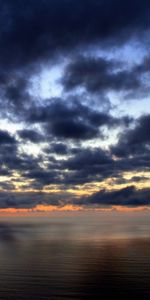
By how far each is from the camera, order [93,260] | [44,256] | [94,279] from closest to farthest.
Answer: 1. [94,279]
2. [93,260]
3. [44,256]

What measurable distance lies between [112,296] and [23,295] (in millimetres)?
12221

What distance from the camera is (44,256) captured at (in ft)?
295

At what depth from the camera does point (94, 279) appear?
2315 inches

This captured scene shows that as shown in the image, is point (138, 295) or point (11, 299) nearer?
point (11, 299)

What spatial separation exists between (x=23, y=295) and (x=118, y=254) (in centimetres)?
4780

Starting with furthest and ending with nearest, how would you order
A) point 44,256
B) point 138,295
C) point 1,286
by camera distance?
point 44,256, point 1,286, point 138,295

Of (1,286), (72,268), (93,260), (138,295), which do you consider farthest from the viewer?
(93,260)

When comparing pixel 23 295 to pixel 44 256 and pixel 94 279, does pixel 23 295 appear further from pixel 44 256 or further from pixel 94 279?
pixel 44 256

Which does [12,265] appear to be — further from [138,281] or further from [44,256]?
[138,281]

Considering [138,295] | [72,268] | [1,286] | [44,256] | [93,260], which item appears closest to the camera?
[138,295]

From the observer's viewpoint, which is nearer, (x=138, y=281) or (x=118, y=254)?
(x=138, y=281)

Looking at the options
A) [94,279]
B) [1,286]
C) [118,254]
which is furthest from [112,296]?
[118,254]

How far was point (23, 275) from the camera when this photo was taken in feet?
207

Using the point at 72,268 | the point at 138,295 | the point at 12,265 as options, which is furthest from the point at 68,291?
the point at 12,265
